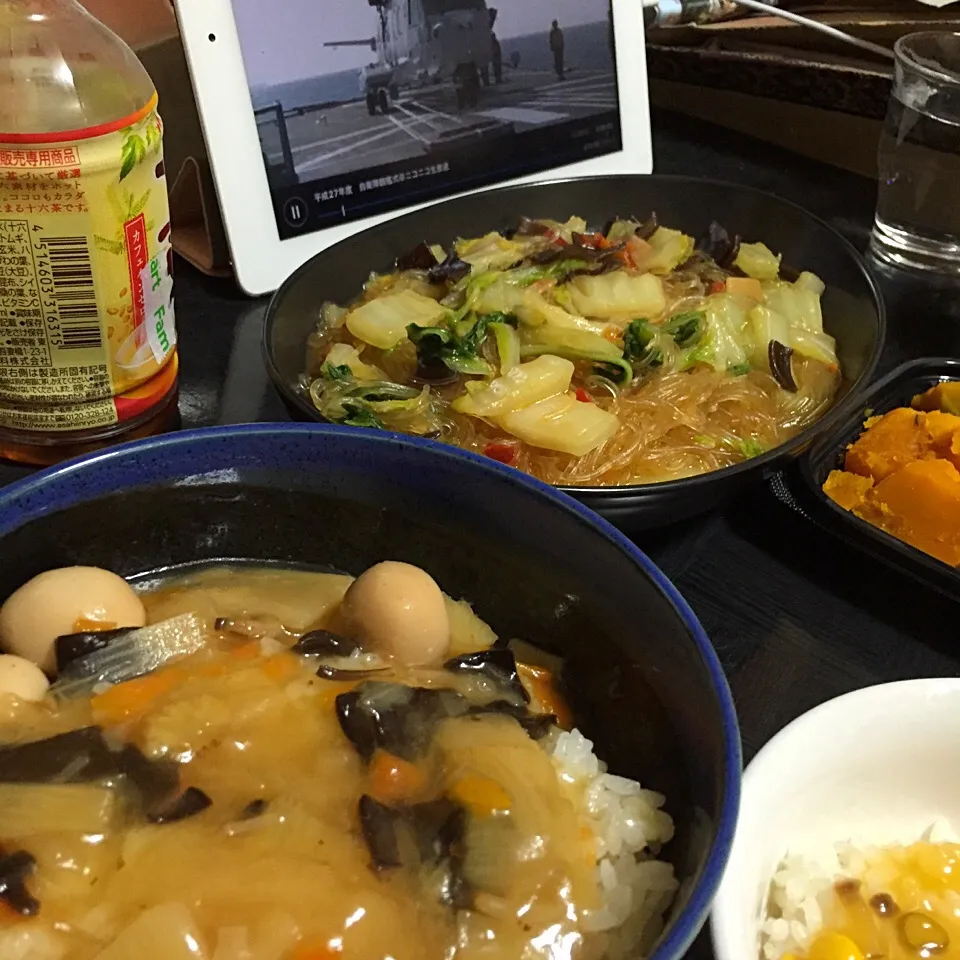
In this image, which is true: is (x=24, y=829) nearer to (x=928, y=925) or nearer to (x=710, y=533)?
(x=928, y=925)

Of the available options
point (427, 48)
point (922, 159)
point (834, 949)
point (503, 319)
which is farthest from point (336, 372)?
point (922, 159)

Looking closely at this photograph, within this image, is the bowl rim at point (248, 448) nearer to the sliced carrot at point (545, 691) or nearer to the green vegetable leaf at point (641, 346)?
the sliced carrot at point (545, 691)

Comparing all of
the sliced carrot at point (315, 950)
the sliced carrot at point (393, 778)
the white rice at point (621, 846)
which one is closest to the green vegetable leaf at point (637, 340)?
the white rice at point (621, 846)

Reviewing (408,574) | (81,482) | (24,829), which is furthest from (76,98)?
(24,829)

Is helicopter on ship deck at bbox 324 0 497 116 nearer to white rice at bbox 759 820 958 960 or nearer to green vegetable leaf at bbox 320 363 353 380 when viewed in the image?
green vegetable leaf at bbox 320 363 353 380

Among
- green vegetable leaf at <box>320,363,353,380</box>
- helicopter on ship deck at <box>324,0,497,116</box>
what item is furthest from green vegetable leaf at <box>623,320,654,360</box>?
helicopter on ship deck at <box>324,0,497,116</box>

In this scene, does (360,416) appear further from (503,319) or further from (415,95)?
(415,95)
